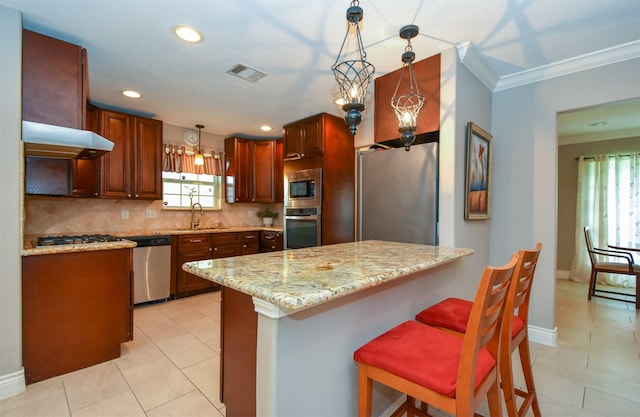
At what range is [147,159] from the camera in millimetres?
3785

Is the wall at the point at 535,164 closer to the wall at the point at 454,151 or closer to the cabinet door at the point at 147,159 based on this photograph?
the wall at the point at 454,151

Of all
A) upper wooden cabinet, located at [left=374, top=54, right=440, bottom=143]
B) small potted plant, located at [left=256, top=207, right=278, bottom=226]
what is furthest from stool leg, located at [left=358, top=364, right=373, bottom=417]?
small potted plant, located at [left=256, top=207, right=278, bottom=226]

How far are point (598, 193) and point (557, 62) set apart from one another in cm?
352

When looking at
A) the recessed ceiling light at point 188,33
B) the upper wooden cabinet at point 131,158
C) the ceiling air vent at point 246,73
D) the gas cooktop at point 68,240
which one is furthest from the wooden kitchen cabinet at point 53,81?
the upper wooden cabinet at point 131,158

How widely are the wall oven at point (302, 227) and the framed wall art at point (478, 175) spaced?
5.69 feet

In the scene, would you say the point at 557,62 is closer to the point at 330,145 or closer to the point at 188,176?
the point at 330,145

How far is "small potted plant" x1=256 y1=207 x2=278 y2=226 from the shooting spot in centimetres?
518

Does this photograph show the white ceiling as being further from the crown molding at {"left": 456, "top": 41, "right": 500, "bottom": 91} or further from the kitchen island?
the kitchen island

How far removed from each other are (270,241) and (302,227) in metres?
0.84

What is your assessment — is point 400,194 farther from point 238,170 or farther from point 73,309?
point 238,170

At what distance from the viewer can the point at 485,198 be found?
2732 mm

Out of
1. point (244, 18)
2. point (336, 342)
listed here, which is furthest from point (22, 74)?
point (336, 342)

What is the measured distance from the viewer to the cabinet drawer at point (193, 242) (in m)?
3.83

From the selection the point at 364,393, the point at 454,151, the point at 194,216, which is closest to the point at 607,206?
the point at 454,151
